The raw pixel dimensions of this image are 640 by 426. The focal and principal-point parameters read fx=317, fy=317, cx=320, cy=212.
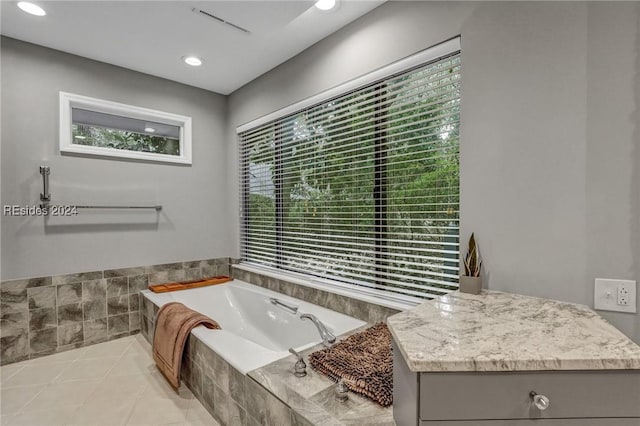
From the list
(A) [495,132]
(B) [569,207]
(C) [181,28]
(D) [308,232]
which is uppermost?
(C) [181,28]

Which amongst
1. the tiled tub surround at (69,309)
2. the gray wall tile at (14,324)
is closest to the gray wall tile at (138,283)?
the tiled tub surround at (69,309)

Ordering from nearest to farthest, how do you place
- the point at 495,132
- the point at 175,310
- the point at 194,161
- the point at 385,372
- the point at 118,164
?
the point at 385,372 → the point at 495,132 → the point at 175,310 → the point at 118,164 → the point at 194,161

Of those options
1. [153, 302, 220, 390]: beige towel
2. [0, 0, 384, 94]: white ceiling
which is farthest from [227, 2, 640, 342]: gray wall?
[153, 302, 220, 390]: beige towel

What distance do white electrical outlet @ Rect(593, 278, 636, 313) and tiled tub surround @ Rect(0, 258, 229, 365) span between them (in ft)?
11.0

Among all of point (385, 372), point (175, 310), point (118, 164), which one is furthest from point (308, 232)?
point (118, 164)

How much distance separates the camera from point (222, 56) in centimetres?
276

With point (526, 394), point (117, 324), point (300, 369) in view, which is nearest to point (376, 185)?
point (300, 369)

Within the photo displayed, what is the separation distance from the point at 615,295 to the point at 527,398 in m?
0.79

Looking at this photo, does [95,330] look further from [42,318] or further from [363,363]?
[363,363]

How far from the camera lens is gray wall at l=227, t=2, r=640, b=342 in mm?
1251

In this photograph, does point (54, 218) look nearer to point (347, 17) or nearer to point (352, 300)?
point (352, 300)

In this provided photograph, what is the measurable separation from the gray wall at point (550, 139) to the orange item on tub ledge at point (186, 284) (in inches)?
101

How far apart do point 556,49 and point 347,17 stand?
1352 millimetres

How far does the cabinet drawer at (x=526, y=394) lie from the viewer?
810 mm
